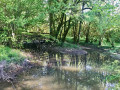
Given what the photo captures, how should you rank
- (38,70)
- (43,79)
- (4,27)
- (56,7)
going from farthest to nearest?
(56,7) < (4,27) < (38,70) < (43,79)

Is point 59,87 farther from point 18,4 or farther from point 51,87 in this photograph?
point 18,4

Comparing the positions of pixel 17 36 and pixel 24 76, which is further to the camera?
pixel 17 36

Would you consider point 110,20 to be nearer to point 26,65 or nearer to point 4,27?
point 26,65

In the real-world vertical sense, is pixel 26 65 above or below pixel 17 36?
below

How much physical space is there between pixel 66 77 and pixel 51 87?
185 centimetres

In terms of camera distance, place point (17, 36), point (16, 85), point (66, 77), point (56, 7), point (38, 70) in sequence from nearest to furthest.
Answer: point (16, 85), point (66, 77), point (38, 70), point (17, 36), point (56, 7)

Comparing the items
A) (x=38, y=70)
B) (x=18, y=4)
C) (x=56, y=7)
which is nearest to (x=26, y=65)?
(x=38, y=70)

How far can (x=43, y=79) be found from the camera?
7.75 m

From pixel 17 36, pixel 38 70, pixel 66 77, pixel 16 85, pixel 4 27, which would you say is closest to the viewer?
pixel 16 85

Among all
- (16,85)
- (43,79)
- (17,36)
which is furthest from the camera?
(17,36)

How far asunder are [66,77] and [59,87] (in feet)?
5.21

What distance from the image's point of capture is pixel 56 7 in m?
15.7

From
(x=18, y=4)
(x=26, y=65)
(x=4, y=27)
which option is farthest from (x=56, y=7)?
(x=26, y=65)

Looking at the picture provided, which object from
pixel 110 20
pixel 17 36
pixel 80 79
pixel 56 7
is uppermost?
pixel 56 7
